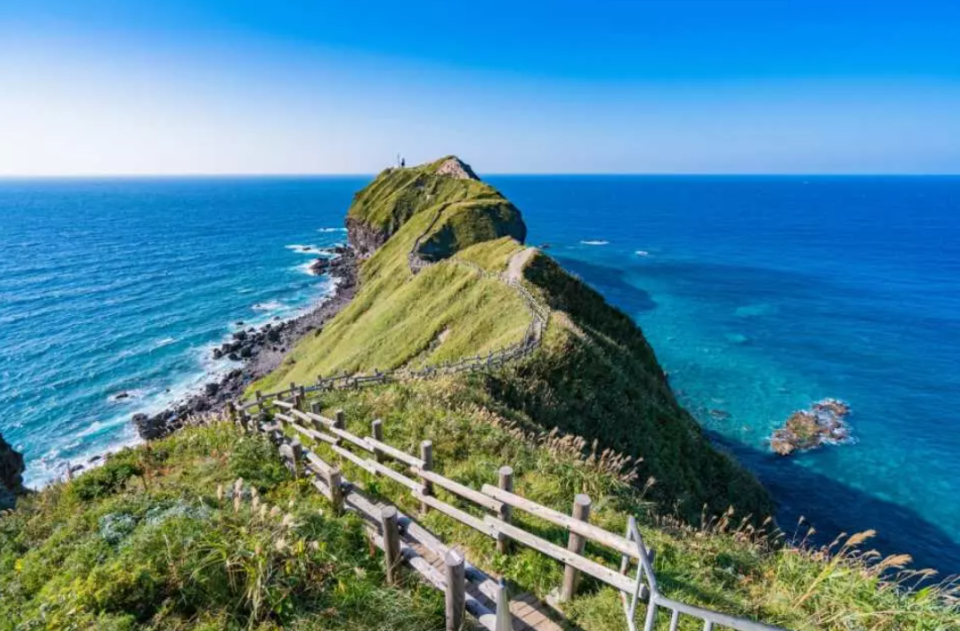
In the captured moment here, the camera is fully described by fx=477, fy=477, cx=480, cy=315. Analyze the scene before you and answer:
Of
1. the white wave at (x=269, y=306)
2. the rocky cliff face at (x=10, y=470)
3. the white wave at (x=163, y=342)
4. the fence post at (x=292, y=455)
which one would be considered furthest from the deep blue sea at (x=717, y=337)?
the fence post at (x=292, y=455)

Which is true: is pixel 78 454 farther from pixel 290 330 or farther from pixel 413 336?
pixel 413 336

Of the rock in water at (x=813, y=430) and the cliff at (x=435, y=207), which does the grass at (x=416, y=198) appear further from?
the rock in water at (x=813, y=430)

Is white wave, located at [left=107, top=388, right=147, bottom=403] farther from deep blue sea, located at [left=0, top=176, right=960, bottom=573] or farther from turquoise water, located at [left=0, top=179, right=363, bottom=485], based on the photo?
deep blue sea, located at [left=0, top=176, right=960, bottom=573]

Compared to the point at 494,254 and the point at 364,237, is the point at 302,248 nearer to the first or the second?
the point at 364,237

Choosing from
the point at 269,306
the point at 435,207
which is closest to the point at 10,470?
the point at 269,306

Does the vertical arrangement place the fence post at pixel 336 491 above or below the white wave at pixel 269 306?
above

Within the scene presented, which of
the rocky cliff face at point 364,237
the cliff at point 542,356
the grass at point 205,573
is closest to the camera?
the grass at point 205,573

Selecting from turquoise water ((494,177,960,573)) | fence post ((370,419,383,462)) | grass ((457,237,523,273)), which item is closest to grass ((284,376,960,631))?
fence post ((370,419,383,462))

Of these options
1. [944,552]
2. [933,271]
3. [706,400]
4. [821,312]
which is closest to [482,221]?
[706,400]
